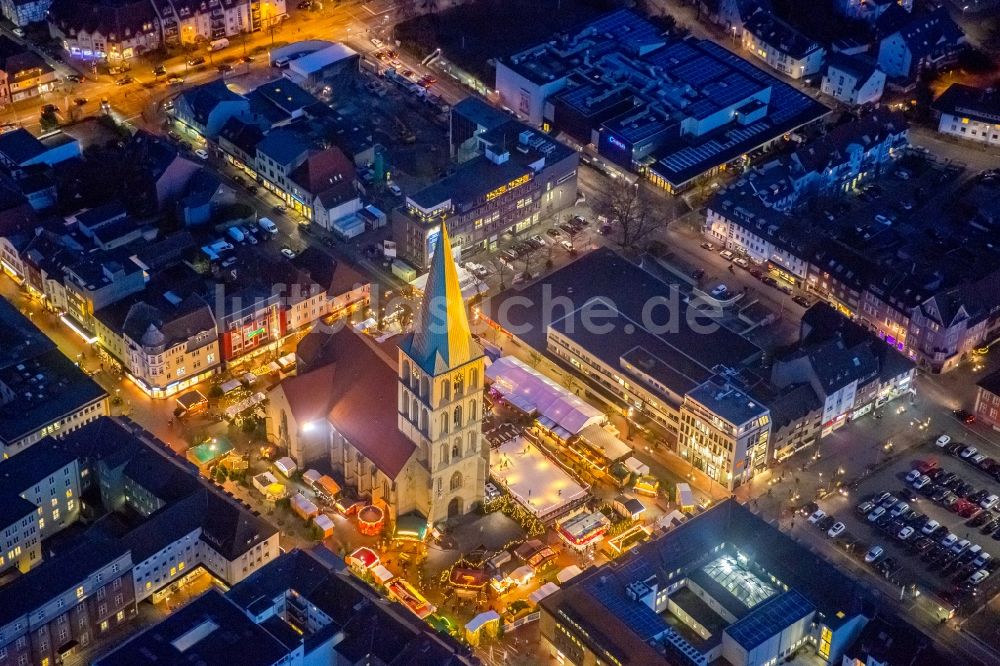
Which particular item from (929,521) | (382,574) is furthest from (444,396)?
(929,521)

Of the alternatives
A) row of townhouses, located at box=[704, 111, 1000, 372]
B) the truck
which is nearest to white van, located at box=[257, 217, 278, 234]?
the truck

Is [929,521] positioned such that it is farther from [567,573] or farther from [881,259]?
[881,259]

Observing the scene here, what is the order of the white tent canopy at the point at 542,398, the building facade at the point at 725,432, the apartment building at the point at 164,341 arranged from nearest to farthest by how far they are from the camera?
the building facade at the point at 725,432
the white tent canopy at the point at 542,398
the apartment building at the point at 164,341

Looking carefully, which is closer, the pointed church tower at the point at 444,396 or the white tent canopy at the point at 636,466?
the pointed church tower at the point at 444,396

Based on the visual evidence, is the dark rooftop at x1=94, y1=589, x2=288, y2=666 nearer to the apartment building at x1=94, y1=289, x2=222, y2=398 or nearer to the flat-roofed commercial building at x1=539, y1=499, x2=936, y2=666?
the flat-roofed commercial building at x1=539, y1=499, x2=936, y2=666

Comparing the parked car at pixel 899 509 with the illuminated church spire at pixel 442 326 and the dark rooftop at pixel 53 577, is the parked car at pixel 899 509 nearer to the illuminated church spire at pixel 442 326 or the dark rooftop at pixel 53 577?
the illuminated church spire at pixel 442 326

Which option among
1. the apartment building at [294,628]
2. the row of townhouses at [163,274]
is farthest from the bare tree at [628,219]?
the apartment building at [294,628]
